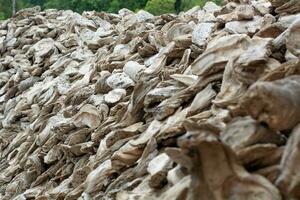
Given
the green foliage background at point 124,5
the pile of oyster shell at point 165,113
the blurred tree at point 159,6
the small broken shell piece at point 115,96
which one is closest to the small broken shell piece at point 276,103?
the pile of oyster shell at point 165,113

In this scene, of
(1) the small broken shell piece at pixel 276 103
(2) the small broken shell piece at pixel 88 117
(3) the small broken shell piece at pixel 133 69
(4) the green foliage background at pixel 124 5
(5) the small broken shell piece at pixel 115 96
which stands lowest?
(4) the green foliage background at pixel 124 5

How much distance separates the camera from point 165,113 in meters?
2.59

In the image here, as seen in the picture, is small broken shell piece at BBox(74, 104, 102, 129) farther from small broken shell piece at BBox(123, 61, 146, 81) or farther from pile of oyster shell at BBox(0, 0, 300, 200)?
small broken shell piece at BBox(123, 61, 146, 81)

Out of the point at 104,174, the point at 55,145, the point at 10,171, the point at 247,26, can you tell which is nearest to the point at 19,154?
the point at 10,171

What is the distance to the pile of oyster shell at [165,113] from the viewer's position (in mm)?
1654

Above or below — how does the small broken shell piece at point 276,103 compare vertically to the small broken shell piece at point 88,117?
above

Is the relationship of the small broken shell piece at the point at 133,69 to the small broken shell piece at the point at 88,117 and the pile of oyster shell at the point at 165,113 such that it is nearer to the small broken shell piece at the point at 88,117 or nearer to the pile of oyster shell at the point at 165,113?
the pile of oyster shell at the point at 165,113

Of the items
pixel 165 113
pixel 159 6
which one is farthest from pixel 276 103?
pixel 159 6

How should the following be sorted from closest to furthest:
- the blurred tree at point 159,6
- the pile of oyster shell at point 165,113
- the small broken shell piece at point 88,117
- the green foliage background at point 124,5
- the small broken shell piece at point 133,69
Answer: the pile of oyster shell at point 165,113 → the small broken shell piece at point 88,117 → the small broken shell piece at point 133,69 → the blurred tree at point 159,6 → the green foliage background at point 124,5

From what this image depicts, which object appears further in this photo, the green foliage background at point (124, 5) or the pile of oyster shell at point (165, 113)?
the green foliage background at point (124, 5)

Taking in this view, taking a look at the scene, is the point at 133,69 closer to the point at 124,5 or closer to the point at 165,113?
the point at 165,113

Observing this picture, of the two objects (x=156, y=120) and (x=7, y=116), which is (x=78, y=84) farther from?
(x=156, y=120)

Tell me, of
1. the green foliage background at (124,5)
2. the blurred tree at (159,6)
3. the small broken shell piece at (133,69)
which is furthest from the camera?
the green foliage background at (124,5)

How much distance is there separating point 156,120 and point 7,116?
256 centimetres
